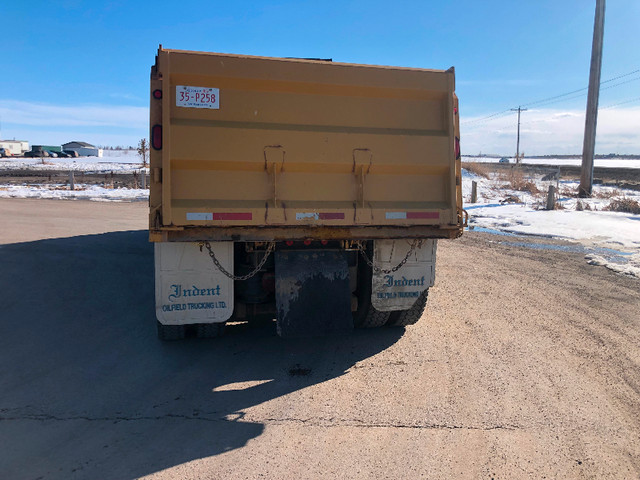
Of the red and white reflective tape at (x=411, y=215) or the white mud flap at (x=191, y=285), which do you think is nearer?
the white mud flap at (x=191, y=285)

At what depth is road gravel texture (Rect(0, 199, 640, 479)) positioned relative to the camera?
3.19 m

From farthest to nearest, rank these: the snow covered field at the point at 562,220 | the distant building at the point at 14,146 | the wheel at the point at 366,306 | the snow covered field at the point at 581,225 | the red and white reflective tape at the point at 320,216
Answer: the distant building at the point at 14,146 < the snow covered field at the point at 562,220 < the snow covered field at the point at 581,225 < the wheel at the point at 366,306 < the red and white reflective tape at the point at 320,216

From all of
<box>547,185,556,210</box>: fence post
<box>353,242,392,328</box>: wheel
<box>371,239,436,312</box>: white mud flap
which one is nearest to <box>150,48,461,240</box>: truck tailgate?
<box>371,239,436,312</box>: white mud flap

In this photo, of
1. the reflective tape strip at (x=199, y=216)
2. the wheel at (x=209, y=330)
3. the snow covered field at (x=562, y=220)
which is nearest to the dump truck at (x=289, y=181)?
the reflective tape strip at (x=199, y=216)

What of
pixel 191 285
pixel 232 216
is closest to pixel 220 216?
pixel 232 216

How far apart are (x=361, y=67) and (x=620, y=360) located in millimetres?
3804

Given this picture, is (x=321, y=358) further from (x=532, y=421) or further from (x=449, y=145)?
(x=449, y=145)

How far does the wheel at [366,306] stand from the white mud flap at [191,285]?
4.83ft

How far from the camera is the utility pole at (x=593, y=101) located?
69.0 ft

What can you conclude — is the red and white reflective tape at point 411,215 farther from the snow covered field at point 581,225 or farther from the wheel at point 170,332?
the snow covered field at point 581,225

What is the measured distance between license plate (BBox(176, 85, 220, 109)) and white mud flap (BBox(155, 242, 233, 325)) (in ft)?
4.10

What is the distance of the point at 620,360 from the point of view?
4836 mm

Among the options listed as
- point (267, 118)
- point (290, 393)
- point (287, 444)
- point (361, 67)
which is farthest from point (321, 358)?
point (361, 67)

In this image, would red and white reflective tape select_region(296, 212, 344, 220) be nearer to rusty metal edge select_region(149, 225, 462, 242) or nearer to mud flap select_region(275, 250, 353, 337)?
rusty metal edge select_region(149, 225, 462, 242)
